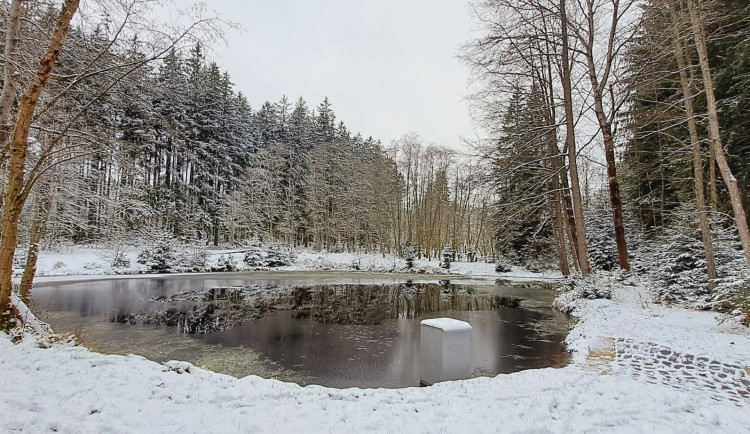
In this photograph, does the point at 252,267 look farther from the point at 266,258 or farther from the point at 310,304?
the point at 310,304

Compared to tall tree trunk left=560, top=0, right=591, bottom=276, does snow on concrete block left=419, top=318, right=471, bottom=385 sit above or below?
below

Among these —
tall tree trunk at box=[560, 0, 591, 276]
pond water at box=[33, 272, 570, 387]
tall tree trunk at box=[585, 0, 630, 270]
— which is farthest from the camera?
tall tree trunk at box=[560, 0, 591, 276]

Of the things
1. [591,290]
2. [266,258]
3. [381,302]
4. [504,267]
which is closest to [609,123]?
[591,290]

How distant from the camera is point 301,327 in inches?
344

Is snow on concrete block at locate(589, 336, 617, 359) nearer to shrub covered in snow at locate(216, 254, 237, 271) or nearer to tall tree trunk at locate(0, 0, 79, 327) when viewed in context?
tall tree trunk at locate(0, 0, 79, 327)

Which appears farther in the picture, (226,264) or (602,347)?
(226,264)

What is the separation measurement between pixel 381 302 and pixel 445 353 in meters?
8.27

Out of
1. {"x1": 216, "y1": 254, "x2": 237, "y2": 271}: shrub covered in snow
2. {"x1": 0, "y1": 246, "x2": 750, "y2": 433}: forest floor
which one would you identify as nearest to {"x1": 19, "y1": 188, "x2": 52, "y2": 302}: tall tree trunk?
{"x1": 0, "y1": 246, "x2": 750, "y2": 433}: forest floor

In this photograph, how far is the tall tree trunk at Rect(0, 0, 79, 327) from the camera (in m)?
4.70

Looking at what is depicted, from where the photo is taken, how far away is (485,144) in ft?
42.5

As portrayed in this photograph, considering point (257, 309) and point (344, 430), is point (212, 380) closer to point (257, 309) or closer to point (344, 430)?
point (344, 430)

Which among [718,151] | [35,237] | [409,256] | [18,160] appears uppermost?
[718,151]

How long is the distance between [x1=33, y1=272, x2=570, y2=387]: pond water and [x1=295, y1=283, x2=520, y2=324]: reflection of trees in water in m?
0.04

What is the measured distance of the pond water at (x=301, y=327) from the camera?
586 cm
